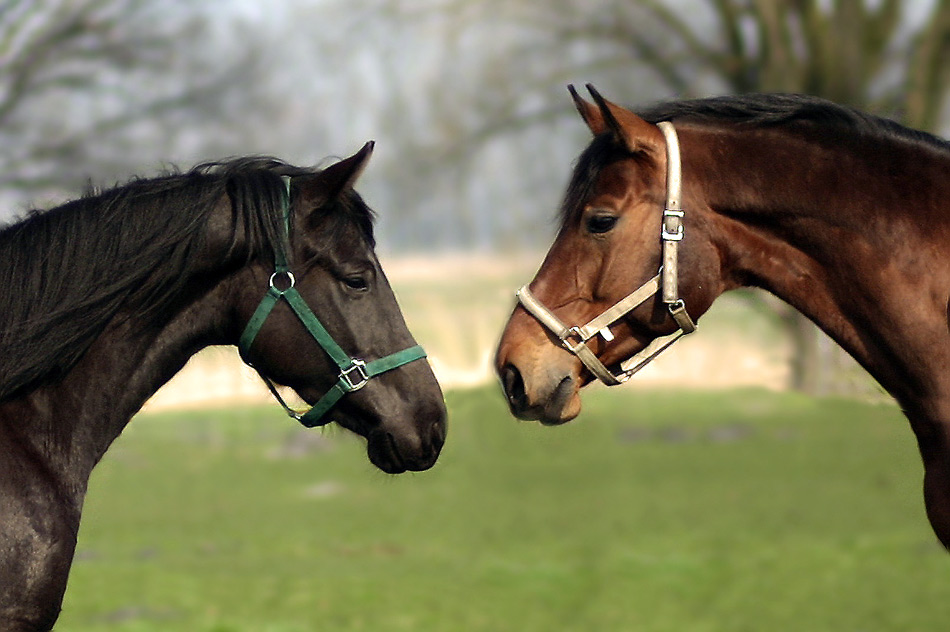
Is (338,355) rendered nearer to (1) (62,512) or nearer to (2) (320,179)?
(2) (320,179)

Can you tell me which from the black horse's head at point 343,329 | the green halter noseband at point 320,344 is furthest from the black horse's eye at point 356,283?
the green halter noseband at point 320,344

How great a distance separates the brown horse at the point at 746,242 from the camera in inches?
135

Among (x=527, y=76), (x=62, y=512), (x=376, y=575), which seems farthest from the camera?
(x=527, y=76)

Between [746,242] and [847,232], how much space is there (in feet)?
1.05

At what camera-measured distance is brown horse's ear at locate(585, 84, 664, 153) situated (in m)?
3.50

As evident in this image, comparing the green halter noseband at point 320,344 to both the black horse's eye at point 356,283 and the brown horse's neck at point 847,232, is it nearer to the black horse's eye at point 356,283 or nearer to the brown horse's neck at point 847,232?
the black horse's eye at point 356,283

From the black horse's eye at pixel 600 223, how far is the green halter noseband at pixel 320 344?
70cm

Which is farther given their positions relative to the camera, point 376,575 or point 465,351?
point 465,351

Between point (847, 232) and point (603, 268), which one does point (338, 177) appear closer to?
point (603, 268)

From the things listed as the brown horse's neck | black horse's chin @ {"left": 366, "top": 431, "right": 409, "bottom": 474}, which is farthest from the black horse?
the brown horse's neck

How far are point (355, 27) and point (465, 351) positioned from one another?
606 centimetres


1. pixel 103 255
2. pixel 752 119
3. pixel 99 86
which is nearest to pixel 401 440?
pixel 103 255

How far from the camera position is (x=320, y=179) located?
11.4 feet

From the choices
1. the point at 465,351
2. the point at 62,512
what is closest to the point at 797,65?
the point at 465,351
